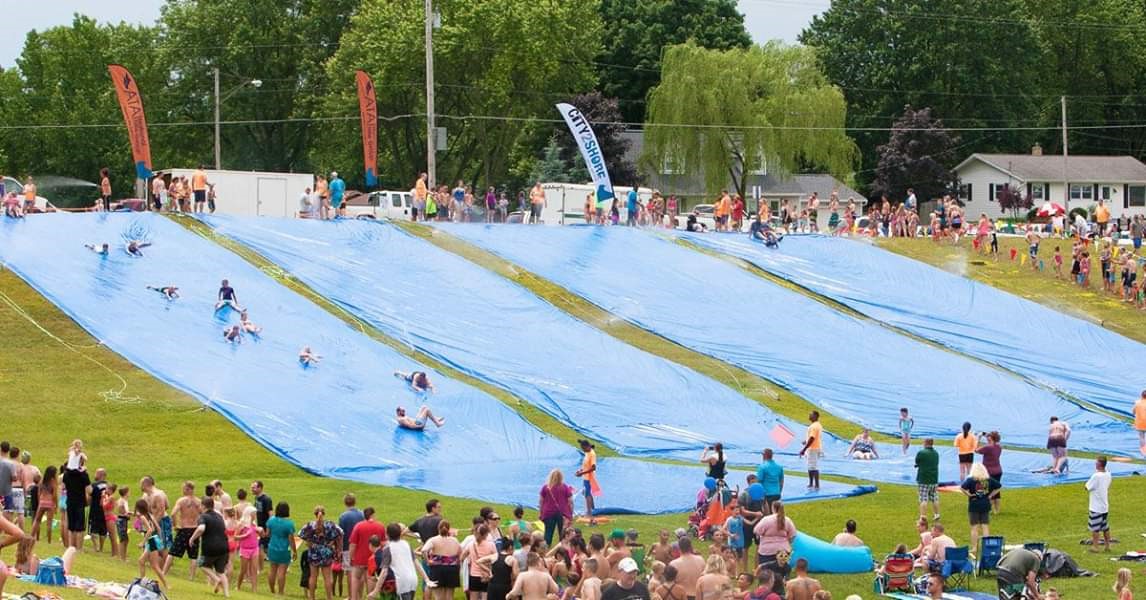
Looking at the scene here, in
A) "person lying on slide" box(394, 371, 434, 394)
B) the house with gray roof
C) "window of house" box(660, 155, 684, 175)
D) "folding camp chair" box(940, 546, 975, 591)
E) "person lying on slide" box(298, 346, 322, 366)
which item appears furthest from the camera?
the house with gray roof

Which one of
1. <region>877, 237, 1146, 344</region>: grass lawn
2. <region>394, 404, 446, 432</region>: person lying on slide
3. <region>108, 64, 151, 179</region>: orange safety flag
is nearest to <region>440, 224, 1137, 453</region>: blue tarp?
<region>877, 237, 1146, 344</region>: grass lawn

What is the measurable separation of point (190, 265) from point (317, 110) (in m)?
39.5

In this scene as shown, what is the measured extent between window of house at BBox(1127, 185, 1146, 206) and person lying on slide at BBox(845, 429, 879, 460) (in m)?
60.4

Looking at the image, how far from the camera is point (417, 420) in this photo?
30.6 m

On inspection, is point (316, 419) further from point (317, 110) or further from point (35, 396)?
point (317, 110)

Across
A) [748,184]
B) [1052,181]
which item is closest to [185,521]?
[748,184]

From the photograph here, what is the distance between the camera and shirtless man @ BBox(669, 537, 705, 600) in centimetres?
1645

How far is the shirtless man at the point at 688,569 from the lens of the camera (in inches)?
648

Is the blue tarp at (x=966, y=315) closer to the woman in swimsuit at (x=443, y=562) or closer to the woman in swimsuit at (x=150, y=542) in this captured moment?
the woman in swimsuit at (x=443, y=562)

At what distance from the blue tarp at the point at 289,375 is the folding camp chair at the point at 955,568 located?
596 cm

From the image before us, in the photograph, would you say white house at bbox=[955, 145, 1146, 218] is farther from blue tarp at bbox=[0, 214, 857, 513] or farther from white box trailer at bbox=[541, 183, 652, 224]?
blue tarp at bbox=[0, 214, 857, 513]

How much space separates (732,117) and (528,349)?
37546mm

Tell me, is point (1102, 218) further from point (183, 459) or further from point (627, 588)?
point (627, 588)

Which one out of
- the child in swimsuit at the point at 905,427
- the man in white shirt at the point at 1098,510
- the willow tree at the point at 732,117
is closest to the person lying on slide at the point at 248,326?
the child in swimsuit at the point at 905,427
